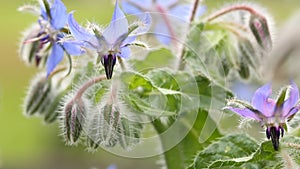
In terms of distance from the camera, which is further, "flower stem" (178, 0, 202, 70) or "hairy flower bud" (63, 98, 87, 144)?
"flower stem" (178, 0, 202, 70)

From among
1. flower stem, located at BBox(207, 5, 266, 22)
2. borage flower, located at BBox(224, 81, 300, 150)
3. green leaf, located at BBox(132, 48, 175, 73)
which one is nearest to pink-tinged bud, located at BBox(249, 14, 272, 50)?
flower stem, located at BBox(207, 5, 266, 22)

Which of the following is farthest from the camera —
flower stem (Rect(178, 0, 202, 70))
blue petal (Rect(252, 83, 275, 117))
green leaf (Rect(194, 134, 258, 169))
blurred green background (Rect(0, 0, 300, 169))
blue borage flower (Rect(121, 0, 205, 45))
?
blurred green background (Rect(0, 0, 300, 169))

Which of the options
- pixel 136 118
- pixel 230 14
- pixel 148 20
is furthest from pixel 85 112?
pixel 230 14

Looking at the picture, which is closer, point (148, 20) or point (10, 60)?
point (148, 20)

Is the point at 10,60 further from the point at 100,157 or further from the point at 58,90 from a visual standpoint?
the point at 58,90

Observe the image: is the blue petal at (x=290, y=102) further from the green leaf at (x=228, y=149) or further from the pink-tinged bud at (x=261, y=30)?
the pink-tinged bud at (x=261, y=30)

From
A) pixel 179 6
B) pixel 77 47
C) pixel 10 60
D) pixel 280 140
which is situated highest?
pixel 10 60

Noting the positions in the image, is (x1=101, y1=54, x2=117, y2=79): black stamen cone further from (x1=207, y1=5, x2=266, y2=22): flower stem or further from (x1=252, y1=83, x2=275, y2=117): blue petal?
(x1=207, y1=5, x2=266, y2=22): flower stem
